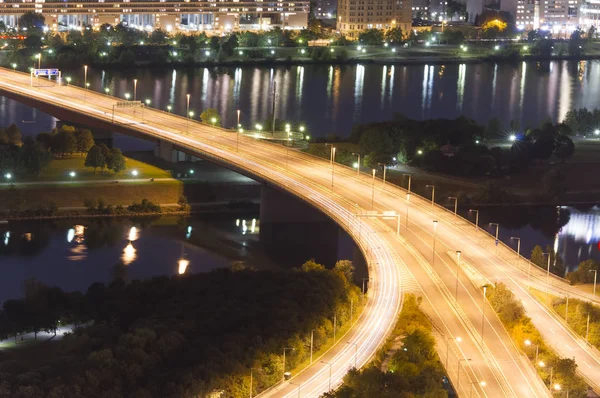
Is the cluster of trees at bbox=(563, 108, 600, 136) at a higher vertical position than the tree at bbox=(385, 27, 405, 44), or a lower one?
lower

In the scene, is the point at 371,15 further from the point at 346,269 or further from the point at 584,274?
the point at 346,269

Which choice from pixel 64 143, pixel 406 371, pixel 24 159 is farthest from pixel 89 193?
pixel 406 371

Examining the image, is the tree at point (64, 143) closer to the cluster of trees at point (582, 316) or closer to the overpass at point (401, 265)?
the overpass at point (401, 265)

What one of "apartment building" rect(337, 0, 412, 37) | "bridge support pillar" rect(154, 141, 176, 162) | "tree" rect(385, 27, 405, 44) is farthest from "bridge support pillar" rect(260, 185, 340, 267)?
"apartment building" rect(337, 0, 412, 37)

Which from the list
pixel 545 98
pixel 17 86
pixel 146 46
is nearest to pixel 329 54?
pixel 146 46

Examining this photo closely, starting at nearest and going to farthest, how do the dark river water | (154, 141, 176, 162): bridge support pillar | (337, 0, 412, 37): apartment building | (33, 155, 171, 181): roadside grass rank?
1. the dark river water
2. (33, 155, 171, 181): roadside grass
3. (154, 141, 176, 162): bridge support pillar
4. (337, 0, 412, 37): apartment building

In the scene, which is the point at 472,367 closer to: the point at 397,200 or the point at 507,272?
the point at 507,272

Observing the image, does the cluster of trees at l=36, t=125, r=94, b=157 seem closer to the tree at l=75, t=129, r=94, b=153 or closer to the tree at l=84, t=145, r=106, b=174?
the tree at l=75, t=129, r=94, b=153

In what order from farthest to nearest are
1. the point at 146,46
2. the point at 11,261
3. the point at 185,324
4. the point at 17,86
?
the point at 146,46
the point at 17,86
the point at 11,261
the point at 185,324
